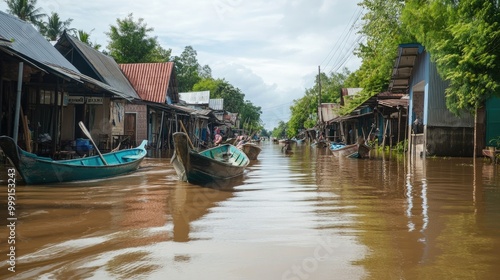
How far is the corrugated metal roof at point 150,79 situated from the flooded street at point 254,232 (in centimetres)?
1745

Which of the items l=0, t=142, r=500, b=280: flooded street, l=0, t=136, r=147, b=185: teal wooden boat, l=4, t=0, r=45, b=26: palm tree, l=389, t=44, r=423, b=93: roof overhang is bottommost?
l=0, t=142, r=500, b=280: flooded street

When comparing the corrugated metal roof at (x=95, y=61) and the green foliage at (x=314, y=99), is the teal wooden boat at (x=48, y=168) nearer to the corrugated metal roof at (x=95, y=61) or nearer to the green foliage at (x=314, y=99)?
the corrugated metal roof at (x=95, y=61)

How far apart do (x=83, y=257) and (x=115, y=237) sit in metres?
0.78

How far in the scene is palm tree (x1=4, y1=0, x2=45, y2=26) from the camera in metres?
38.9

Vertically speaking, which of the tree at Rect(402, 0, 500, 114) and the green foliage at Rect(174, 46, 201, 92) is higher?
the green foliage at Rect(174, 46, 201, 92)

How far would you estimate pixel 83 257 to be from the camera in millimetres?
4125

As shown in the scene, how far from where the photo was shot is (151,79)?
27.0m

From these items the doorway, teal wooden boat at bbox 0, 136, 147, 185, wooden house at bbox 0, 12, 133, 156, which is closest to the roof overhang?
wooden house at bbox 0, 12, 133, 156

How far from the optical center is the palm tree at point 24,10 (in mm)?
38938

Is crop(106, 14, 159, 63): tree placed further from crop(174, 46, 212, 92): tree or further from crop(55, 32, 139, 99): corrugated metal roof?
crop(174, 46, 212, 92): tree

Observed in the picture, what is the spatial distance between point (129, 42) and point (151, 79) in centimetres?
1163

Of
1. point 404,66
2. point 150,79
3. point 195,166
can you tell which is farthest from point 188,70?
point 195,166

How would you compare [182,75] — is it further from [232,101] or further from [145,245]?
[145,245]

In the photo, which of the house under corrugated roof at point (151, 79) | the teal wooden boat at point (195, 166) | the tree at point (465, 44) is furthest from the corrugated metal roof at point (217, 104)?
the teal wooden boat at point (195, 166)
